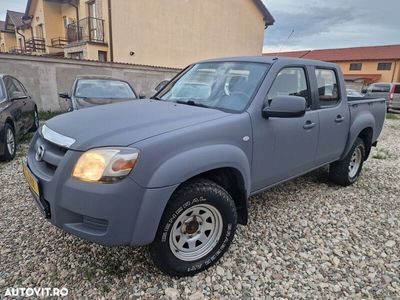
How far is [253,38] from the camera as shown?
2208 centimetres

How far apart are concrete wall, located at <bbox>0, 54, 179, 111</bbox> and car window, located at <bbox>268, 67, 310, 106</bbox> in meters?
6.70

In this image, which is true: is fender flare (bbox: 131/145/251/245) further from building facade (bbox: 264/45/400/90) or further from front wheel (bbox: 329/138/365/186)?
building facade (bbox: 264/45/400/90)

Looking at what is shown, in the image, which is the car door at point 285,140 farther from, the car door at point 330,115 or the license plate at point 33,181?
the license plate at point 33,181

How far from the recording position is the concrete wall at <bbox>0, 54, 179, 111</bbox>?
9.75 m

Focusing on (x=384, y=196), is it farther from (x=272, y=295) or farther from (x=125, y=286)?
(x=125, y=286)

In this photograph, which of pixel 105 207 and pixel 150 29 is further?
pixel 150 29

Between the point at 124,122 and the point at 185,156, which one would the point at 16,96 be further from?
the point at 185,156

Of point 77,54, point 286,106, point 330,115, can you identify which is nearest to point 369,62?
point 77,54

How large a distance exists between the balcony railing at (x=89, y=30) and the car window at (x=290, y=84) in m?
15.3

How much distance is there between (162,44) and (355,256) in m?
16.9

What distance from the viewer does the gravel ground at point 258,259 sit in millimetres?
2318

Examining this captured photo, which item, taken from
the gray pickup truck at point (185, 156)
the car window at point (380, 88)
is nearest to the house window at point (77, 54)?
the gray pickup truck at point (185, 156)

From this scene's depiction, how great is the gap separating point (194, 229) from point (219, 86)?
144 cm

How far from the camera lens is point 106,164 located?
1.96 m
